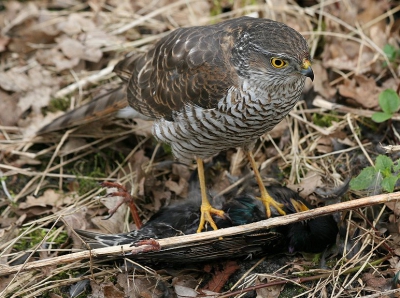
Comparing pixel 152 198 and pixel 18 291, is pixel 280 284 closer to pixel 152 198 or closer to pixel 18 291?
pixel 152 198

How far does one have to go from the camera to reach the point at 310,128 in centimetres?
510

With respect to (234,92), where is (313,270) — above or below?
below

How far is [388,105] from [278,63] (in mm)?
1366

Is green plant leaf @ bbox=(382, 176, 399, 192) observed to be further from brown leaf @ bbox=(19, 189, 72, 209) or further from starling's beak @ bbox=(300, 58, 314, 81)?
brown leaf @ bbox=(19, 189, 72, 209)

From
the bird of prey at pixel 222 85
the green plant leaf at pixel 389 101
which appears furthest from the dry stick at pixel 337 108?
the bird of prey at pixel 222 85

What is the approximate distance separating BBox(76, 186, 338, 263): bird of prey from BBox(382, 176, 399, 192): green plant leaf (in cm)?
50

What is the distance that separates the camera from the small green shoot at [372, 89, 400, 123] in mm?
4496

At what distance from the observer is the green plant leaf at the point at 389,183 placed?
Answer: 374 cm

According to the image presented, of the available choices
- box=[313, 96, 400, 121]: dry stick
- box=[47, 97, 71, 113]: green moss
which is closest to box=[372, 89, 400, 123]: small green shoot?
box=[313, 96, 400, 121]: dry stick

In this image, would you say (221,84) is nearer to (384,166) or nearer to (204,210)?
(204,210)

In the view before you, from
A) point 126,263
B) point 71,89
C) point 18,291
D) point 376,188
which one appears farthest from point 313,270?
point 71,89

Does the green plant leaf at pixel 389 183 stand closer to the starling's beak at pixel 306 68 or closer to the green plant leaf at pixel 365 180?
the green plant leaf at pixel 365 180

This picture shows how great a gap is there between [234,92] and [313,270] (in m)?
1.32

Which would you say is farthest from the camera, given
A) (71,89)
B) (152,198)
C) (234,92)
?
(71,89)
